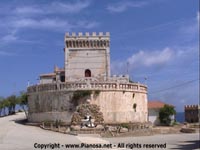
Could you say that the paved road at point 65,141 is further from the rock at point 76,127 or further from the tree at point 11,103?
the tree at point 11,103

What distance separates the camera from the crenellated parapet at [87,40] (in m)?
48.2

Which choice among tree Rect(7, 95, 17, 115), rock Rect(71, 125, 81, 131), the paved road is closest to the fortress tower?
rock Rect(71, 125, 81, 131)

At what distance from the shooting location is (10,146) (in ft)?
73.7

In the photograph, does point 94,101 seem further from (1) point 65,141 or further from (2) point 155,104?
(2) point 155,104

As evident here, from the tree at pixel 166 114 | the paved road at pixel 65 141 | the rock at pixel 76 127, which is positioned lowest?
the paved road at pixel 65 141

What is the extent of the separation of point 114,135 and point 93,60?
16.2 metres

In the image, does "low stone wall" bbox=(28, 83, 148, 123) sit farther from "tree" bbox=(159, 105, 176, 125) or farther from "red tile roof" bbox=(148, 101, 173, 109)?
"red tile roof" bbox=(148, 101, 173, 109)

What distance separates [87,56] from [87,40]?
2.01 meters

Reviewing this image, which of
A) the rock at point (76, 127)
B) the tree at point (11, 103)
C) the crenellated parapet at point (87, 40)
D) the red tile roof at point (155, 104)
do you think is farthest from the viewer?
the tree at point (11, 103)

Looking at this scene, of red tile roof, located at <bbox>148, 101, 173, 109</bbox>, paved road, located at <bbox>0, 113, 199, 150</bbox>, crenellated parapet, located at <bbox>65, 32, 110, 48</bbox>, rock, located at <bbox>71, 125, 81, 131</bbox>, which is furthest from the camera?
red tile roof, located at <bbox>148, 101, 173, 109</bbox>

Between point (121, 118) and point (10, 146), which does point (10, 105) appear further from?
point (10, 146)

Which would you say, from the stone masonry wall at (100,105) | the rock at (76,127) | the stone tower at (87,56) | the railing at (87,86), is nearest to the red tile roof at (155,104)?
the stone tower at (87,56)

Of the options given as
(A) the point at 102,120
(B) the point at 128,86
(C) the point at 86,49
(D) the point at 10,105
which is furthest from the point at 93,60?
(D) the point at 10,105

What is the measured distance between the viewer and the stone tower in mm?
48375
